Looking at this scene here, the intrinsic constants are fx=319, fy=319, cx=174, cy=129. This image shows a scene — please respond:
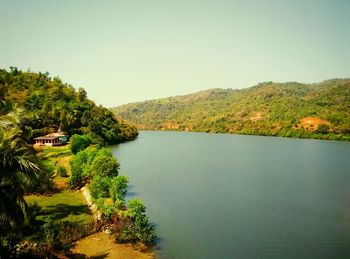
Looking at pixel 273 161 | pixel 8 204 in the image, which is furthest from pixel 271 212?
pixel 273 161

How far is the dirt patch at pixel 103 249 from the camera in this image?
2417cm

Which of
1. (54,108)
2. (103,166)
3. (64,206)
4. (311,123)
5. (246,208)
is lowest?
(246,208)

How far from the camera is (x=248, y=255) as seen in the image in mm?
27594

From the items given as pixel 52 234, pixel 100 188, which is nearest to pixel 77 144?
pixel 100 188

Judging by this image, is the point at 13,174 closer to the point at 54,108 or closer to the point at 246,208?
the point at 246,208

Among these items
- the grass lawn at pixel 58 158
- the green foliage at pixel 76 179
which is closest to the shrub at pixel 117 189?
the green foliage at pixel 76 179

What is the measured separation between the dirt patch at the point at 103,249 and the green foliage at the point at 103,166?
14.3 meters

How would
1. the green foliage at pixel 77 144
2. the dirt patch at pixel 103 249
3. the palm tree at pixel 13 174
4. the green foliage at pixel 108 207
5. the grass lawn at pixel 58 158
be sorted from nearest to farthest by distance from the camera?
the palm tree at pixel 13 174 → the dirt patch at pixel 103 249 → the green foliage at pixel 108 207 → the grass lawn at pixel 58 158 → the green foliage at pixel 77 144

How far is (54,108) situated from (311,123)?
14466 cm

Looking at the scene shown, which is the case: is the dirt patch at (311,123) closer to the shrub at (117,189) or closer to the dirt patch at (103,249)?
the shrub at (117,189)

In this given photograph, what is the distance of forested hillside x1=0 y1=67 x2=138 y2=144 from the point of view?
94938 mm

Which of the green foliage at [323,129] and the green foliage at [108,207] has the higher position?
the green foliage at [323,129]

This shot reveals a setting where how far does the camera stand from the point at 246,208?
4144cm

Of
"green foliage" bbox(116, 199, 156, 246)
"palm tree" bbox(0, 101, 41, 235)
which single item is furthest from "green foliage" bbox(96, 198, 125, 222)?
"palm tree" bbox(0, 101, 41, 235)
